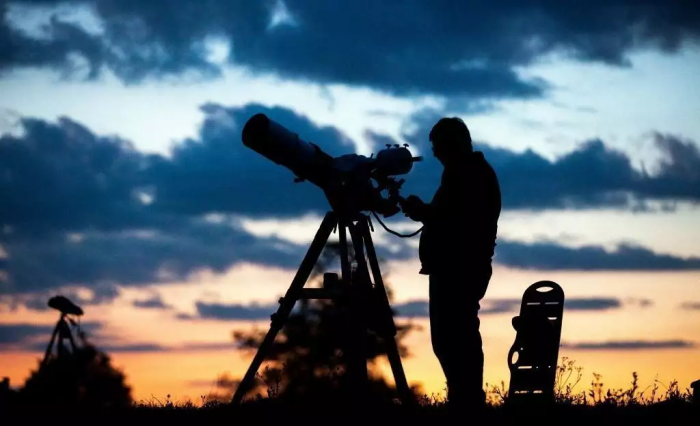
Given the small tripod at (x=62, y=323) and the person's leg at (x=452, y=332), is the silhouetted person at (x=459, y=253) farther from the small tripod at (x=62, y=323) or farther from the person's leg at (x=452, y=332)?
the small tripod at (x=62, y=323)

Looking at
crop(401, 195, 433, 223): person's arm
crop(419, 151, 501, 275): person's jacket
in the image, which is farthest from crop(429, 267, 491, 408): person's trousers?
crop(401, 195, 433, 223): person's arm

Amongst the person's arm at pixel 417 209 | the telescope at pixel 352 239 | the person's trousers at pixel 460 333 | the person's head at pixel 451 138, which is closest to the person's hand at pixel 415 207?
the person's arm at pixel 417 209

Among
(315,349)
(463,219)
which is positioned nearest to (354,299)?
(463,219)

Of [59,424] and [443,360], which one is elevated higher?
[443,360]

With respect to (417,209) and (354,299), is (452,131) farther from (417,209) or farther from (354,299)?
(354,299)

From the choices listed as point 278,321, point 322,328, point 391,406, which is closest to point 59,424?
point 278,321

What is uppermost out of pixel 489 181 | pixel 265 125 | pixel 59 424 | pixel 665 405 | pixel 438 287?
pixel 265 125

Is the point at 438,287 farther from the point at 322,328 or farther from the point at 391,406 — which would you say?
the point at 322,328

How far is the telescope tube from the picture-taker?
1114cm

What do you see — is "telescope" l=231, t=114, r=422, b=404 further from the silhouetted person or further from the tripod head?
the tripod head

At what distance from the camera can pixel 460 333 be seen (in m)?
9.51

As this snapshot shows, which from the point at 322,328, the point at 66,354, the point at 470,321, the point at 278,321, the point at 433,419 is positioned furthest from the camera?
the point at 322,328

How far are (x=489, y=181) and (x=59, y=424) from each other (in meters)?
4.89

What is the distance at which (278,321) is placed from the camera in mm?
11984
